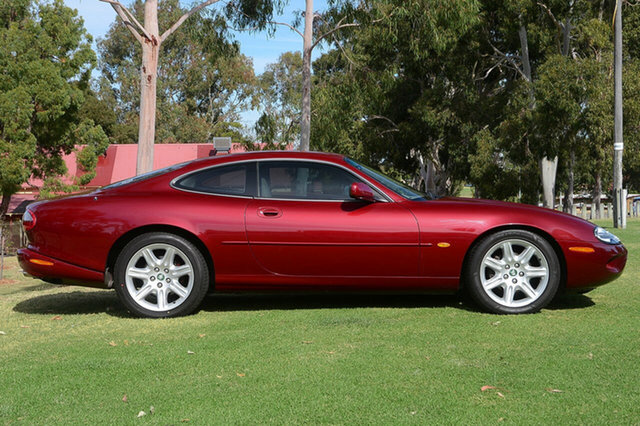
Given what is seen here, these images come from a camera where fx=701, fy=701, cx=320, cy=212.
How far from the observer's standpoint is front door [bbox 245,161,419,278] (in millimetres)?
5648

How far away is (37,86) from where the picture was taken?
22453mm

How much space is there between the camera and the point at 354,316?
562 cm

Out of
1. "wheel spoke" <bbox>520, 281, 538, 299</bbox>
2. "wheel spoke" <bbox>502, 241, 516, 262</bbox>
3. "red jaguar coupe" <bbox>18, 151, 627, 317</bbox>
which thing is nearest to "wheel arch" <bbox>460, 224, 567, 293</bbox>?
"red jaguar coupe" <bbox>18, 151, 627, 317</bbox>

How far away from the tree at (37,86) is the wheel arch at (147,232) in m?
18.0

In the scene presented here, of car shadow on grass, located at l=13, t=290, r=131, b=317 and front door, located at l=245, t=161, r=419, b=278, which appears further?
car shadow on grass, located at l=13, t=290, r=131, b=317

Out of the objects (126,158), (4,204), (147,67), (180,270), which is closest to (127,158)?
(126,158)

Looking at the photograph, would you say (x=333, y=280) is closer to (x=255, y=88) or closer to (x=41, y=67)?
(x=41, y=67)

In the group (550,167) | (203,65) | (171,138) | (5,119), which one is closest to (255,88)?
(203,65)

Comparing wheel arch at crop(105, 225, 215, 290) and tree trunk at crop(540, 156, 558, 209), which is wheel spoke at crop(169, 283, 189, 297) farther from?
tree trunk at crop(540, 156, 558, 209)

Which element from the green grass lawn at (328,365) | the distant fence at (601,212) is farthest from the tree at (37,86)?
the distant fence at (601,212)

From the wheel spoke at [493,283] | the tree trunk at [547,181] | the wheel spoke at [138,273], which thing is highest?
the tree trunk at [547,181]

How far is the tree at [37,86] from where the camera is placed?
22.1m

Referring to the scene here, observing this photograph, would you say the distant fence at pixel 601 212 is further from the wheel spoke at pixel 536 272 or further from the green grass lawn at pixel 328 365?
Answer: the wheel spoke at pixel 536 272

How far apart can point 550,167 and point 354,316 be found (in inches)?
1000
